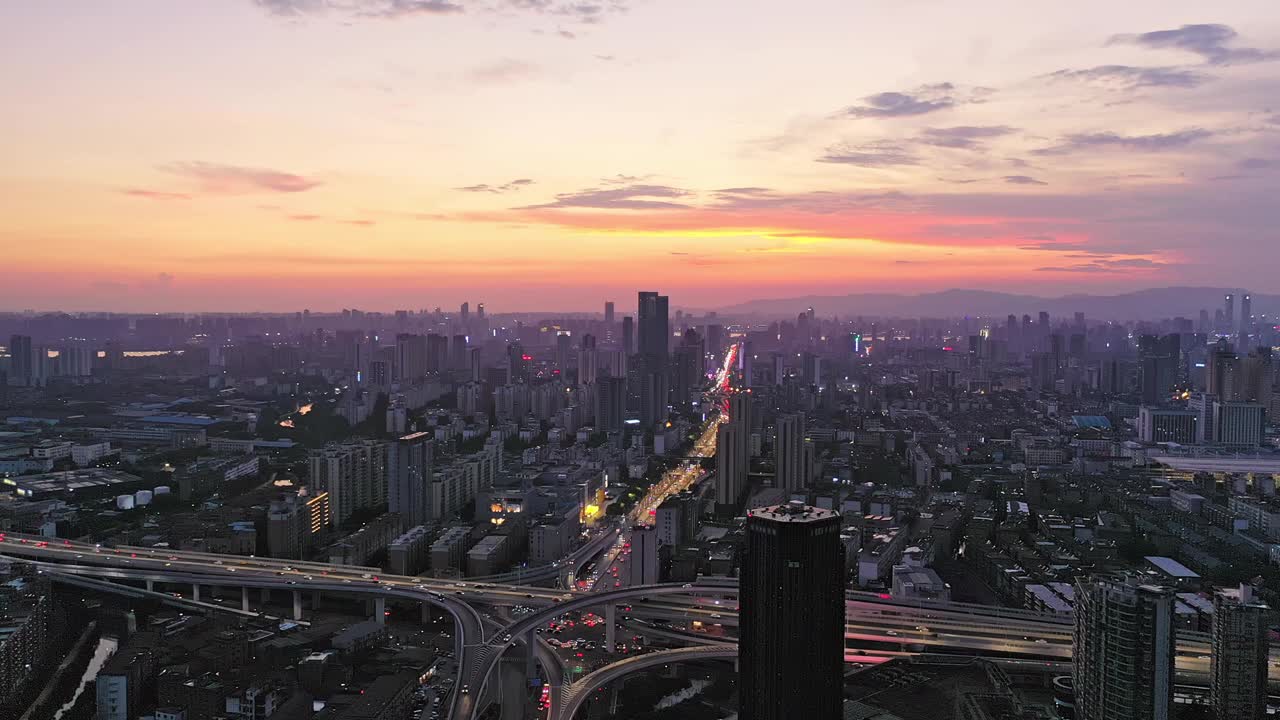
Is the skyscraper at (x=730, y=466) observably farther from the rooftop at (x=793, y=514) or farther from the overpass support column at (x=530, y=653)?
the rooftop at (x=793, y=514)

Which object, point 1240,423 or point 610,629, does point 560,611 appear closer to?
point 610,629

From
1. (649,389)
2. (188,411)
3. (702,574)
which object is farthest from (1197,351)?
(188,411)

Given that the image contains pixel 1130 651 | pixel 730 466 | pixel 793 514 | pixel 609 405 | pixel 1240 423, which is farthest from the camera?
pixel 609 405

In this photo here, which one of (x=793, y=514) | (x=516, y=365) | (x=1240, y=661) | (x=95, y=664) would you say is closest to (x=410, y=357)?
(x=516, y=365)

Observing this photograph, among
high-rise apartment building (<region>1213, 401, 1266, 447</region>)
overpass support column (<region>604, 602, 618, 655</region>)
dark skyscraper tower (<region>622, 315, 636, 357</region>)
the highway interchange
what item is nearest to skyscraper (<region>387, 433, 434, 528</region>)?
the highway interchange

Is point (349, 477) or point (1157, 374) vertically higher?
point (1157, 374)

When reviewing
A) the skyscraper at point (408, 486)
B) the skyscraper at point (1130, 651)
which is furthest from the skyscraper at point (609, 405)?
the skyscraper at point (1130, 651)
